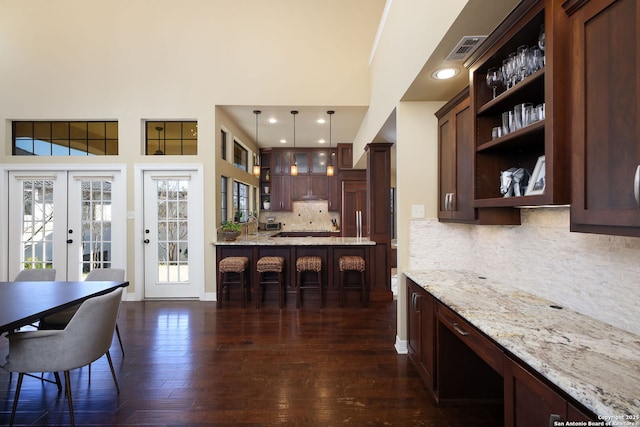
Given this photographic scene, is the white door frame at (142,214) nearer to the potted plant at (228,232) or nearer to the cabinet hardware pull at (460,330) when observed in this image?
the potted plant at (228,232)

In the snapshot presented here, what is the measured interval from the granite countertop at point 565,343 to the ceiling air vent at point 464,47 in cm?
157

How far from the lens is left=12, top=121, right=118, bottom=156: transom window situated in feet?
14.4

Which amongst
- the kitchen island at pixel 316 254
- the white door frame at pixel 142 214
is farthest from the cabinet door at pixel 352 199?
the white door frame at pixel 142 214

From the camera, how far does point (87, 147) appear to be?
4387 millimetres

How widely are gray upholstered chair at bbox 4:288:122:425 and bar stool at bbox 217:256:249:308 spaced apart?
2.10m

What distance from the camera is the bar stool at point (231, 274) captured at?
3955 millimetres

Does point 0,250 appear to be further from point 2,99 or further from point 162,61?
point 162,61

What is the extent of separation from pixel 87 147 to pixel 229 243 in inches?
107

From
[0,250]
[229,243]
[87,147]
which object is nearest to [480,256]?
[229,243]

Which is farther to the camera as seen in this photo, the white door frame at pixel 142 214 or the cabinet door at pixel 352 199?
the cabinet door at pixel 352 199

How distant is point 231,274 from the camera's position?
14.1ft

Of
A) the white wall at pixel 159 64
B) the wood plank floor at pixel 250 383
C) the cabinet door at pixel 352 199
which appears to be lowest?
the wood plank floor at pixel 250 383

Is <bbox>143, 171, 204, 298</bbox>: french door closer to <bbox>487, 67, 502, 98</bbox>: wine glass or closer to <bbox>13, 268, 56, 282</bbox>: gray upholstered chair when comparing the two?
<bbox>13, 268, 56, 282</bbox>: gray upholstered chair

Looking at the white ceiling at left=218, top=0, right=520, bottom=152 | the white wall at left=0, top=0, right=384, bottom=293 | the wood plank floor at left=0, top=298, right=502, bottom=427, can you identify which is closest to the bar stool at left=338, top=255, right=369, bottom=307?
the wood plank floor at left=0, top=298, right=502, bottom=427
